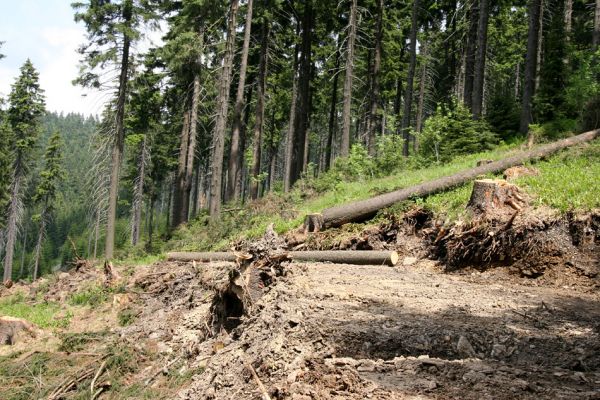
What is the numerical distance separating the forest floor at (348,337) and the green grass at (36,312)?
11cm

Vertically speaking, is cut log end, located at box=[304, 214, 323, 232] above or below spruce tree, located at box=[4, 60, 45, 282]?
below

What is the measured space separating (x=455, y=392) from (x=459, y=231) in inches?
233

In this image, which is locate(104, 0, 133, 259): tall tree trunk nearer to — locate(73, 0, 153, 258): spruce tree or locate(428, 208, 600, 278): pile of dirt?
locate(73, 0, 153, 258): spruce tree

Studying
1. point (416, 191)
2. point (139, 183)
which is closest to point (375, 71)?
point (416, 191)

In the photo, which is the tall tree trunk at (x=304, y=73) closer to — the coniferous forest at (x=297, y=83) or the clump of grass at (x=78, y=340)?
the coniferous forest at (x=297, y=83)

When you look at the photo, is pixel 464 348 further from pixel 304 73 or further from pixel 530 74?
pixel 304 73

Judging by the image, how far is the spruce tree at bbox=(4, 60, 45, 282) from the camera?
36.7 metres

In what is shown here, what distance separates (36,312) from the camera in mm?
11805

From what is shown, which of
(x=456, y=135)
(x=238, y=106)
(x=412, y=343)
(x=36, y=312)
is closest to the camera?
(x=412, y=343)

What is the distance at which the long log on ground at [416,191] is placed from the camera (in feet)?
35.9

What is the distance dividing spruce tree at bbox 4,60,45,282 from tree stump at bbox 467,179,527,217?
37.6 metres

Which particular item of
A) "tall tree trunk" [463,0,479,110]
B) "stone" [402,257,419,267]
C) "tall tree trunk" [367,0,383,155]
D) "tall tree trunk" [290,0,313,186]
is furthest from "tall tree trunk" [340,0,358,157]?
"stone" [402,257,419,267]

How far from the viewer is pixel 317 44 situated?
29094mm

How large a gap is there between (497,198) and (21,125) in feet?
130
